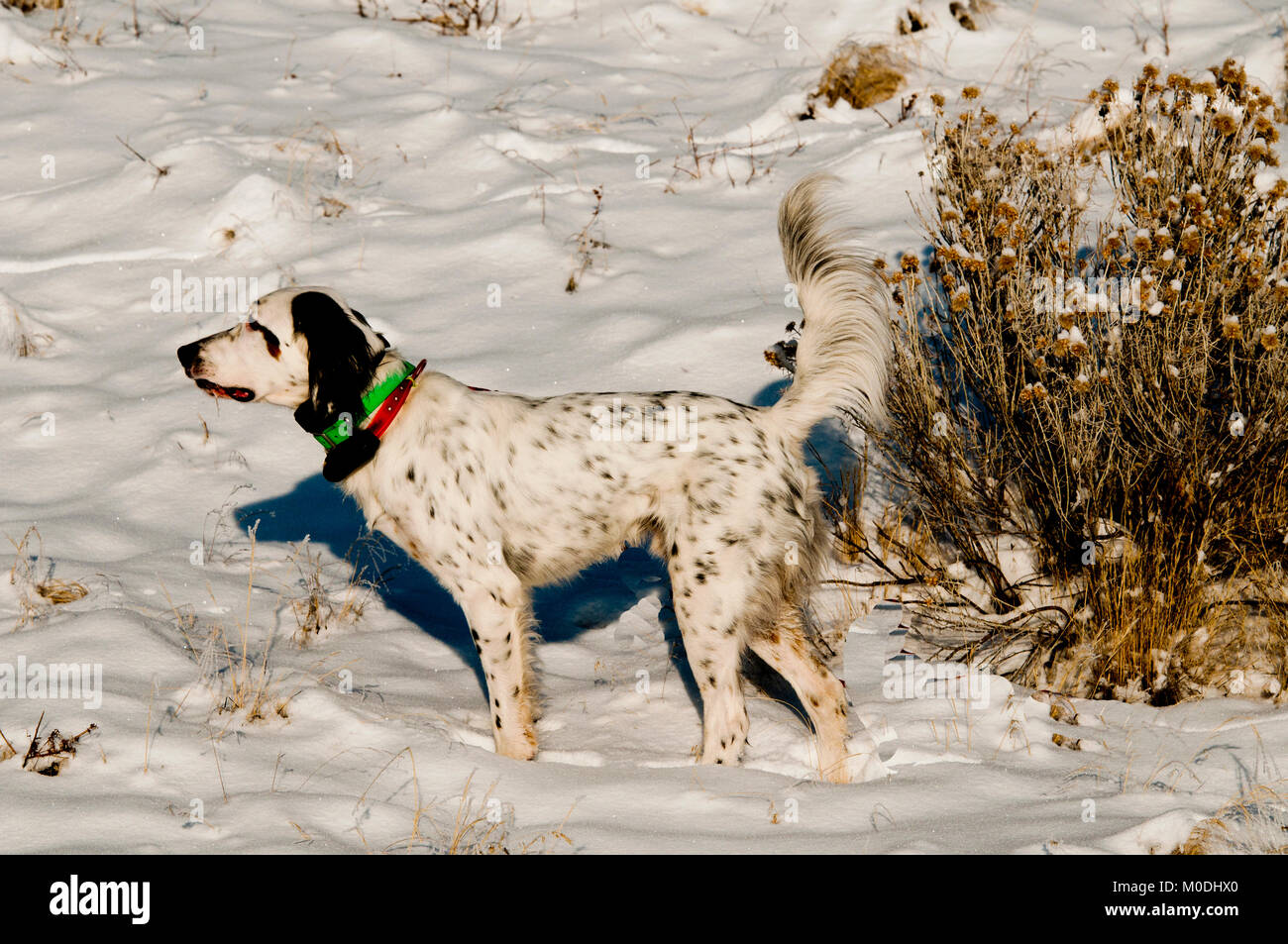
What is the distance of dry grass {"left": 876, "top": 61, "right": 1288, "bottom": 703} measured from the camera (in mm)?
4164

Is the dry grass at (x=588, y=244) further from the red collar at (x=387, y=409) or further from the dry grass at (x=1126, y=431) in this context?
the red collar at (x=387, y=409)

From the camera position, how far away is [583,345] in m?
6.52

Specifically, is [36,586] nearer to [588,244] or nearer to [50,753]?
[50,753]

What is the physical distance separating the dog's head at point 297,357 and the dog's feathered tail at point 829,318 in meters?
1.49

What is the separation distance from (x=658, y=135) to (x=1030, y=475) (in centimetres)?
500

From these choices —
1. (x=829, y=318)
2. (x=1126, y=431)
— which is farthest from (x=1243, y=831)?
(x=829, y=318)

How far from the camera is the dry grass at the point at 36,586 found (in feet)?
14.6

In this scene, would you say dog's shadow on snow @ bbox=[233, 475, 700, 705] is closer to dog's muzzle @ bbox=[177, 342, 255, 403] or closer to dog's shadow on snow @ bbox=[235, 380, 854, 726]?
dog's shadow on snow @ bbox=[235, 380, 854, 726]

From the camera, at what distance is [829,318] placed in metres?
4.14

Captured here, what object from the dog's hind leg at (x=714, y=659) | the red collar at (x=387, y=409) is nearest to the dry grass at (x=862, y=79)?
the red collar at (x=387, y=409)

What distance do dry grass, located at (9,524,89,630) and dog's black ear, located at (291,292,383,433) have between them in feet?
4.45

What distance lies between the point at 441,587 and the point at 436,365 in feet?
4.93

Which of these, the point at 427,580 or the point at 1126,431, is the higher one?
the point at 1126,431

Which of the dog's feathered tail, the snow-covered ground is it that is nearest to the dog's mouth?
the snow-covered ground
